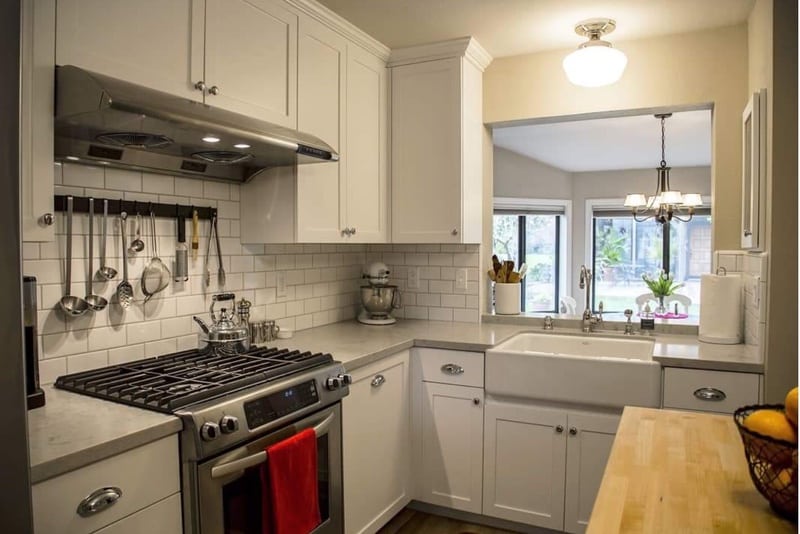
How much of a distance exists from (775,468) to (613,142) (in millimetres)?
5458

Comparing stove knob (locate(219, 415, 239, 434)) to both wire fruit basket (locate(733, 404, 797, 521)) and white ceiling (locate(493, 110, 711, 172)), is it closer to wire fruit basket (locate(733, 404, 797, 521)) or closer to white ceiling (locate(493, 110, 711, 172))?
wire fruit basket (locate(733, 404, 797, 521))

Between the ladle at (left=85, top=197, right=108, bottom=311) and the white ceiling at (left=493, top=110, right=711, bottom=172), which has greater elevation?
the white ceiling at (left=493, top=110, right=711, bottom=172)

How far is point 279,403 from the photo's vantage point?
192 cm

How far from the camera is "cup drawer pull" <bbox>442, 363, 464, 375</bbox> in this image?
282cm

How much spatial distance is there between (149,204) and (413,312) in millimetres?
1763

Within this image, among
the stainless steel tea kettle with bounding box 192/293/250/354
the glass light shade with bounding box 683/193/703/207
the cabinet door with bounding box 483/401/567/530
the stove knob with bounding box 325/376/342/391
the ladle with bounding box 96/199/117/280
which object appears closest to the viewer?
the ladle with bounding box 96/199/117/280

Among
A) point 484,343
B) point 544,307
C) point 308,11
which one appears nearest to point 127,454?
point 484,343

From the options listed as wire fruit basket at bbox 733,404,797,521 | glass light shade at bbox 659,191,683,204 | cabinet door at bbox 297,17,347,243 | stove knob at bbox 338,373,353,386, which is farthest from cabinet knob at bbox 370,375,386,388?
glass light shade at bbox 659,191,683,204

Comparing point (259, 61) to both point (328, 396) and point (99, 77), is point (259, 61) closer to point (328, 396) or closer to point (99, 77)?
point (99, 77)

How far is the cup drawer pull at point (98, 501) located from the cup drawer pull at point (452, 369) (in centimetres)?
166

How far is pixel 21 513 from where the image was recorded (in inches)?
39.3

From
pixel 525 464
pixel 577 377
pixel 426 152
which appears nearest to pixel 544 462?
pixel 525 464

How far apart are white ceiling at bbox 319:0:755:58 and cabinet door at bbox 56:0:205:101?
79cm

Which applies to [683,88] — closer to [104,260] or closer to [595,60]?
[595,60]
